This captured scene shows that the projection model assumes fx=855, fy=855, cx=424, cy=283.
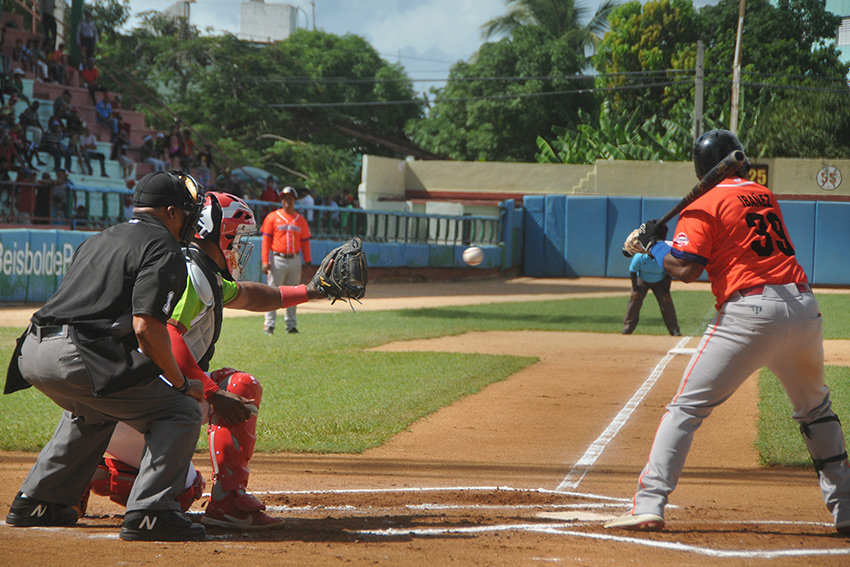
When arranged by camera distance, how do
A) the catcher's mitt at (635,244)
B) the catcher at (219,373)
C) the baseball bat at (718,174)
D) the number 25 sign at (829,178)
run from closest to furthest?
the catcher at (219,373), the baseball bat at (718,174), the catcher's mitt at (635,244), the number 25 sign at (829,178)

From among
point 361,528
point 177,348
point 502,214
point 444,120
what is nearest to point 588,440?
point 361,528

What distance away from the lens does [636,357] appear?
36.3 ft

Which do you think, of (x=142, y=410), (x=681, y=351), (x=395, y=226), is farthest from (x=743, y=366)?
(x=395, y=226)

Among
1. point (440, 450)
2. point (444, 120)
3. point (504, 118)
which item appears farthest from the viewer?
point (444, 120)

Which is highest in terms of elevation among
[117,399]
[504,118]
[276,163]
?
[504,118]

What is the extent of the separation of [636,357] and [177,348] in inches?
322

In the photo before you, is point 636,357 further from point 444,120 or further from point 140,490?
point 444,120

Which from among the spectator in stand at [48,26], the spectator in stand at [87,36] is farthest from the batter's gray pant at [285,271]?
the spectator in stand at [87,36]

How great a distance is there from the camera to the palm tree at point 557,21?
4603 centimetres

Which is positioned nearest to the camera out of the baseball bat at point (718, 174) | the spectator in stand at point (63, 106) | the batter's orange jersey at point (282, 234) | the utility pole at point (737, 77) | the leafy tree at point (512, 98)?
the baseball bat at point (718, 174)

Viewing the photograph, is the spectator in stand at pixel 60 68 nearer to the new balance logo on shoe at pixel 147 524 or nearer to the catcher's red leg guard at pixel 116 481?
the catcher's red leg guard at pixel 116 481

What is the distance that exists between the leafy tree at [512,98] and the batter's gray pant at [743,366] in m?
39.3

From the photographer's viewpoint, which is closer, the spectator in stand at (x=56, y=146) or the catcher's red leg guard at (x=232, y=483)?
the catcher's red leg guard at (x=232, y=483)

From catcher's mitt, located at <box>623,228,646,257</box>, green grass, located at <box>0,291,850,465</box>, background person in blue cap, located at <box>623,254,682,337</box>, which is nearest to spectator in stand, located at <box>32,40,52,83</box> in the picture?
green grass, located at <box>0,291,850,465</box>
